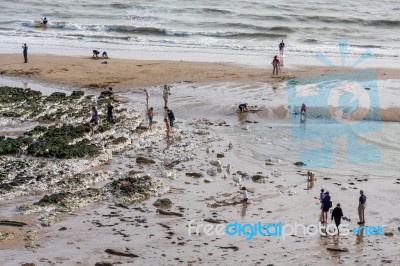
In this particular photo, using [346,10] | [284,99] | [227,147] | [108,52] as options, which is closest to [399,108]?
[284,99]

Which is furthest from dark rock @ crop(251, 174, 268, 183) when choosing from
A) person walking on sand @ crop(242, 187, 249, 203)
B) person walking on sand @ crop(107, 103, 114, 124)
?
person walking on sand @ crop(107, 103, 114, 124)

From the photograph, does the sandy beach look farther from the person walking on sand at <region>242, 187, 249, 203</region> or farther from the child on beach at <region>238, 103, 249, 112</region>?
the child on beach at <region>238, 103, 249, 112</region>

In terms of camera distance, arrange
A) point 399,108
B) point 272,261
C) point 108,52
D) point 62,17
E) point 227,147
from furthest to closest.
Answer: point 62,17 < point 108,52 < point 399,108 < point 227,147 < point 272,261

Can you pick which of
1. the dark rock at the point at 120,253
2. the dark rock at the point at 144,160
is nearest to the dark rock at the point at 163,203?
the dark rock at the point at 120,253

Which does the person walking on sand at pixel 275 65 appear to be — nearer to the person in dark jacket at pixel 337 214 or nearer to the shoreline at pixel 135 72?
the shoreline at pixel 135 72

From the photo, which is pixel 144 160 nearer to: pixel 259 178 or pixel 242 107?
pixel 259 178

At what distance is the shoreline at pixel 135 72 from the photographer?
3853 cm

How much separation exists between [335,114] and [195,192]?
1307 cm

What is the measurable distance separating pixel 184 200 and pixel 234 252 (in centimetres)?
383

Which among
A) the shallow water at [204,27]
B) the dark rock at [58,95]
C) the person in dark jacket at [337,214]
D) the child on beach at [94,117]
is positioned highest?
the shallow water at [204,27]

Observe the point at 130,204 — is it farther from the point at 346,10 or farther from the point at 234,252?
the point at 346,10

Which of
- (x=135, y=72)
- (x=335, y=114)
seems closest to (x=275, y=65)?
(x=335, y=114)

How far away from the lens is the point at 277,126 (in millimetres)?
30578

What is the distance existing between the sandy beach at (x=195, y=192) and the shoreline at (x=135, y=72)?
230 centimetres
